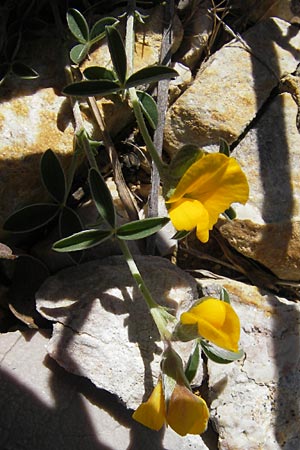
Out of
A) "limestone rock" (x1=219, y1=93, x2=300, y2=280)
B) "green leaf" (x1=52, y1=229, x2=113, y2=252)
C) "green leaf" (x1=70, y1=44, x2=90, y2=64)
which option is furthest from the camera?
"limestone rock" (x1=219, y1=93, x2=300, y2=280)

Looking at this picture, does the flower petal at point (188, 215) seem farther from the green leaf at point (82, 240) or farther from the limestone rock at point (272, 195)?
the limestone rock at point (272, 195)

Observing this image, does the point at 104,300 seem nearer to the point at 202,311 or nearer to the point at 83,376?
the point at 83,376

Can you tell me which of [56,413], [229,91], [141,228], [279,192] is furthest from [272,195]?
[56,413]

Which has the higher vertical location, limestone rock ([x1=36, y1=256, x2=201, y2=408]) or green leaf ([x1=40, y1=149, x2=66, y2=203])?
green leaf ([x1=40, y1=149, x2=66, y2=203])

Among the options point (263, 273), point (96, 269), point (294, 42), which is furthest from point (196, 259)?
point (294, 42)

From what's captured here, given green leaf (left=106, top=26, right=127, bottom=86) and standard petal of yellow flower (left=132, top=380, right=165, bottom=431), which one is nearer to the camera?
standard petal of yellow flower (left=132, top=380, right=165, bottom=431)

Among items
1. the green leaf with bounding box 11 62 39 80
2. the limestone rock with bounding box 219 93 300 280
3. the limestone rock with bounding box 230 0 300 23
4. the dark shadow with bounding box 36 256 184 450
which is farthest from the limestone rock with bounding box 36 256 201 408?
the limestone rock with bounding box 230 0 300 23

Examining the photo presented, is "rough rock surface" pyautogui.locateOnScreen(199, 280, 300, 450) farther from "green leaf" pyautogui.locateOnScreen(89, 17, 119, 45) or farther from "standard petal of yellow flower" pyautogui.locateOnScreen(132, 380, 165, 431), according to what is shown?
"green leaf" pyautogui.locateOnScreen(89, 17, 119, 45)
